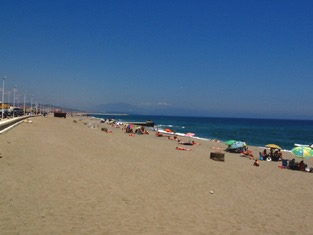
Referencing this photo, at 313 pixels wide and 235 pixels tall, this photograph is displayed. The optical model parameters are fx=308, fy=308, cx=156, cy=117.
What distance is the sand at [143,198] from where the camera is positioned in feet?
20.8

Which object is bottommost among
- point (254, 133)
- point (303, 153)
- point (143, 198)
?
point (254, 133)

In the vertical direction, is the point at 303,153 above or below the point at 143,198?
above

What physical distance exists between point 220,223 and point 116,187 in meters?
3.72

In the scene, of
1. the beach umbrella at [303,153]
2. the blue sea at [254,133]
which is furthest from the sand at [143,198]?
the blue sea at [254,133]

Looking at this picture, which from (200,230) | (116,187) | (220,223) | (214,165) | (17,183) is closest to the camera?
(200,230)

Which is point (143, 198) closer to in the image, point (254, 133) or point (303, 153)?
point (303, 153)

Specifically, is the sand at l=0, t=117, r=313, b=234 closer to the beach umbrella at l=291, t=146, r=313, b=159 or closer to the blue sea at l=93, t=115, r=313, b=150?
the beach umbrella at l=291, t=146, r=313, b=159

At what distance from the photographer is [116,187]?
372 inches

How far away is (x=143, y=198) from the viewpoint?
8.44 meters

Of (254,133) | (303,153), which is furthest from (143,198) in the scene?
(254,133)

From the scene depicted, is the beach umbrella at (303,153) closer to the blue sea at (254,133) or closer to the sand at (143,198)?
the sand at (143,198)

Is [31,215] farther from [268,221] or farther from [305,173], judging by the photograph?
[305,173]

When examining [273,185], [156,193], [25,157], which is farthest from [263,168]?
[25,157]

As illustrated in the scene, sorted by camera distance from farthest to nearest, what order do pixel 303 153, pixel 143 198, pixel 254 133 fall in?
pixel 254 133
pixel 303 153
pixel 143 198
